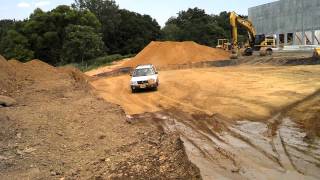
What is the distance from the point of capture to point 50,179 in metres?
12.8

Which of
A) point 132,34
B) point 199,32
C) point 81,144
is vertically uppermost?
point 132,34

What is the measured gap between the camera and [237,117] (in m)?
20.5

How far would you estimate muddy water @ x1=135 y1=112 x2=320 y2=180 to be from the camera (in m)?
12.4

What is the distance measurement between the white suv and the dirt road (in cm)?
63

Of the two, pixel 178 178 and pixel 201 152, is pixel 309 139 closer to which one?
pixel 201 152

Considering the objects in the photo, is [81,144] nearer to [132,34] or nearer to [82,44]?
[82,44]

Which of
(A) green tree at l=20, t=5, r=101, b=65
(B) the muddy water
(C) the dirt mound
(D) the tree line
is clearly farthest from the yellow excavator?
(A) green tree at l=20, t=5, r=101, b=65

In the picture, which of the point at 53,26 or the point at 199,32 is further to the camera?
the point at 199,32

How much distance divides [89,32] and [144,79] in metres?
40.7

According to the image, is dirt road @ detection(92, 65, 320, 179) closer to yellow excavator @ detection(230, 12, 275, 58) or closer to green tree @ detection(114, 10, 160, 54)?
yellow excavator @ detection(230, 12, 275, 58)

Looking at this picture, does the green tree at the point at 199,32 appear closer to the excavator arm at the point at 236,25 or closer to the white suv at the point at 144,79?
the excavator arm at the point at 236,25

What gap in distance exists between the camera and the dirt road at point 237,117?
13.1 metres

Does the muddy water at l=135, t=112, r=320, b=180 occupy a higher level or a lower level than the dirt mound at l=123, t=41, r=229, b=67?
lower

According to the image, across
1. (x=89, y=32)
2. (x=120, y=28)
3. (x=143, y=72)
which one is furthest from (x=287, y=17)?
(x=120, y=28)
